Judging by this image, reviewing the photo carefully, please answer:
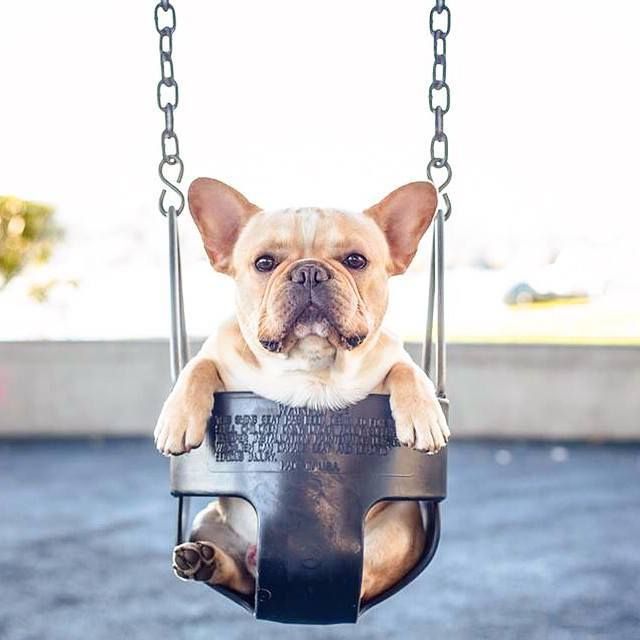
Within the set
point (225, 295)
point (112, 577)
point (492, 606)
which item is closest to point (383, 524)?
point (492, 606)

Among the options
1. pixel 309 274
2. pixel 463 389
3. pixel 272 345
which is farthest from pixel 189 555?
pixel 463 389

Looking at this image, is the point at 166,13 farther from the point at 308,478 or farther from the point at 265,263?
the point at 308,478

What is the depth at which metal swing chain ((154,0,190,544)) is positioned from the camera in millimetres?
1397

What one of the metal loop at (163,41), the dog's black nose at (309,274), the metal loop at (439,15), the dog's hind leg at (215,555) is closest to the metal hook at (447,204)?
the metal loop at (439,15)

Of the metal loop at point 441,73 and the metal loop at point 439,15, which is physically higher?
the metal loop at point 439,15

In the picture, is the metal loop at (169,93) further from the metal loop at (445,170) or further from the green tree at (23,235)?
the green tree at (23,235)

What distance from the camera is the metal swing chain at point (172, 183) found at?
55.0 inches

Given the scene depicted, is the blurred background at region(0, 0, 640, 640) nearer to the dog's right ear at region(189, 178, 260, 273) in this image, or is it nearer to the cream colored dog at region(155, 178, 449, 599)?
the cream colored dog at region(155, 178, 449, 599)

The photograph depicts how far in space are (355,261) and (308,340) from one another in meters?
0.12

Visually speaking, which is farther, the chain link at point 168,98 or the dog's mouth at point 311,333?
the chain link at point 168,98

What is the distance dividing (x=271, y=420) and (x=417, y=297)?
5013 mm

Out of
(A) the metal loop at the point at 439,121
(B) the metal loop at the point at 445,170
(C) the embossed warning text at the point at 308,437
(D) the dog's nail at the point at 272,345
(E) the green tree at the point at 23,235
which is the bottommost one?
(E) the green tree at the point at 23,235

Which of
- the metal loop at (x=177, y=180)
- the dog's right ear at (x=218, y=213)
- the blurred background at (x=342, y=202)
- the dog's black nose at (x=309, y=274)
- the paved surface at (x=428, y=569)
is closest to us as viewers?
the dog's black nose at (x=309, y=274)

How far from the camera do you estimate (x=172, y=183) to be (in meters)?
1.45
